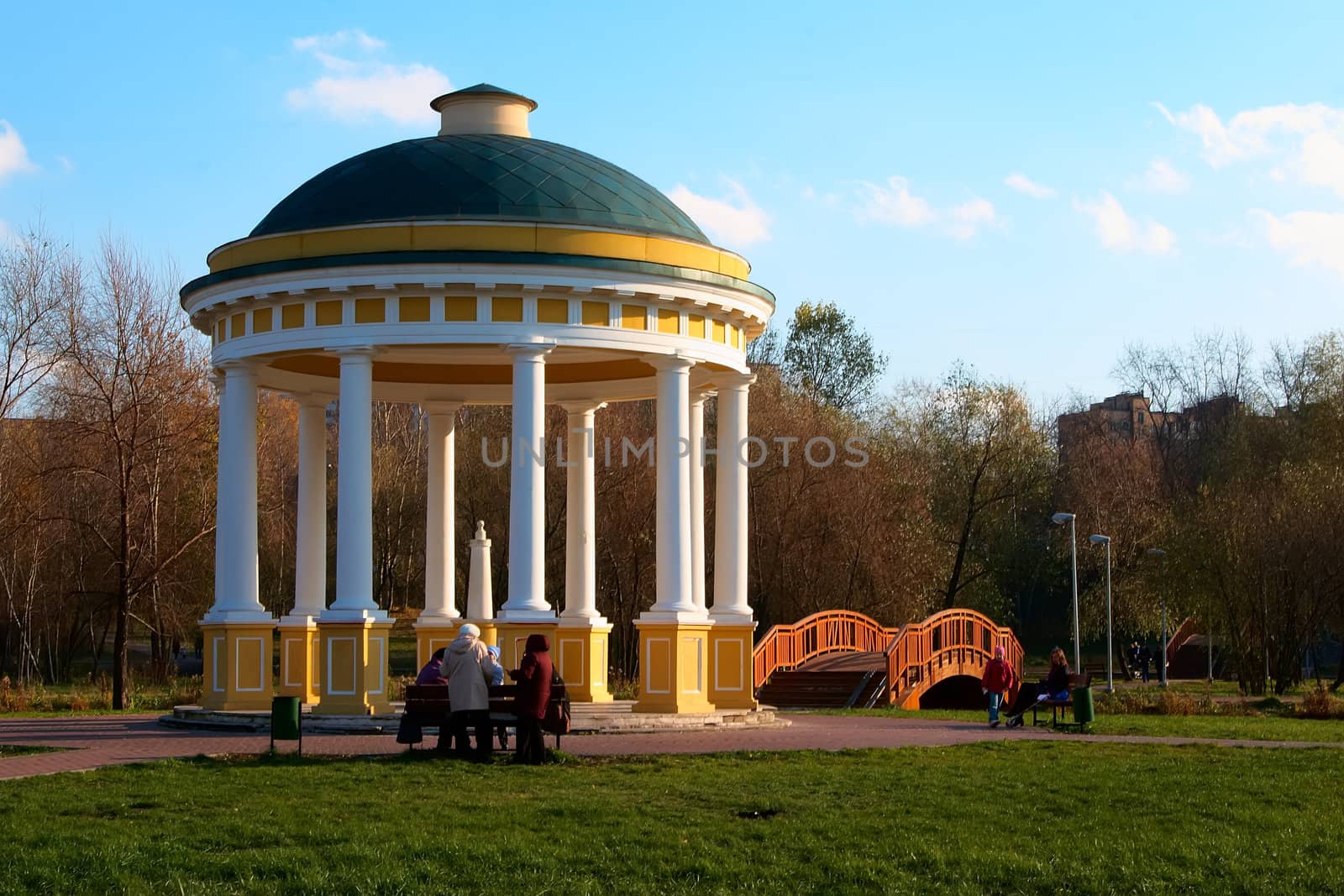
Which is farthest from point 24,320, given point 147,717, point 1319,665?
point 1319,665

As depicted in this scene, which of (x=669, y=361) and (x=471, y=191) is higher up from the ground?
(x=471, y=191)

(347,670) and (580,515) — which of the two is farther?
(580,515)

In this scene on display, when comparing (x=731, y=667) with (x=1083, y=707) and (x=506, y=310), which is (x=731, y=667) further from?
(x=506, y=310)

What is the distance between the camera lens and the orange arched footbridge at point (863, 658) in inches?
1437

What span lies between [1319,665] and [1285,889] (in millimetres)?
57004

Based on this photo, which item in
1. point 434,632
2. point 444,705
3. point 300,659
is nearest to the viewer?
point 444,705

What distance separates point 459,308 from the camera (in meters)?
22.7

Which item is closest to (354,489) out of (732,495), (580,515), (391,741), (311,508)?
(391,741)

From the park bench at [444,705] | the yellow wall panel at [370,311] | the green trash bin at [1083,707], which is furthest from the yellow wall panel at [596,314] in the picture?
the green trash bin at [1083,707]

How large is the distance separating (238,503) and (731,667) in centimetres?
767

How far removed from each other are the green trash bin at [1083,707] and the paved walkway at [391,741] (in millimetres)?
590

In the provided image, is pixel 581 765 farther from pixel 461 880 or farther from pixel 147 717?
pixel 147 717

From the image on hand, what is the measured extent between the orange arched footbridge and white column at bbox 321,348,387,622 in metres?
15.3

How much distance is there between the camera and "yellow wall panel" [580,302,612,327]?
23062 mm
